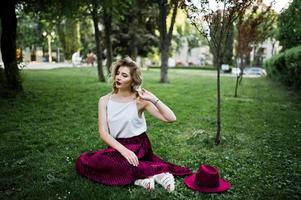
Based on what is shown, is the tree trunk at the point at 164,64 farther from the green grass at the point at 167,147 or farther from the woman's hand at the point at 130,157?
the woman's hand at the point at 130,157

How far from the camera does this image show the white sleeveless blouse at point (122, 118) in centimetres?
464

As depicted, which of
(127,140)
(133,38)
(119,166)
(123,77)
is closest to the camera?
(119,166)

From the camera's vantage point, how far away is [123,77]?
4562 millimetres

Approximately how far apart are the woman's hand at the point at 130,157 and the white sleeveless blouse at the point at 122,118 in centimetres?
37

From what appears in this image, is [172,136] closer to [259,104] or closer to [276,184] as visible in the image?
[276,184]

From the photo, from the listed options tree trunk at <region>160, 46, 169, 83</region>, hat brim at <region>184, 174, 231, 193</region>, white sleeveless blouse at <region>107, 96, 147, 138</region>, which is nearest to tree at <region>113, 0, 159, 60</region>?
tree trunk at <region>160, 46, 169, 83</region>

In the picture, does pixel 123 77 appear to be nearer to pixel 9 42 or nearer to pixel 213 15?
pixel 213 15

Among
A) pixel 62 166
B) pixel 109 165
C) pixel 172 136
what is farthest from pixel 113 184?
pixel 172 136

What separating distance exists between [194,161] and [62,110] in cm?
527

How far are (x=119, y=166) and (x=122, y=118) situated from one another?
2.06ft

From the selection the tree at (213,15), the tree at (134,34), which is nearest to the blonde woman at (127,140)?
the tree at (213,15)

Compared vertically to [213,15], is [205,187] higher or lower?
lower

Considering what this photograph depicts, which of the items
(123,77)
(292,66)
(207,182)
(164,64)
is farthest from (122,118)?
(164,64)

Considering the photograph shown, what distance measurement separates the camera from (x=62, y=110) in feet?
32.0
